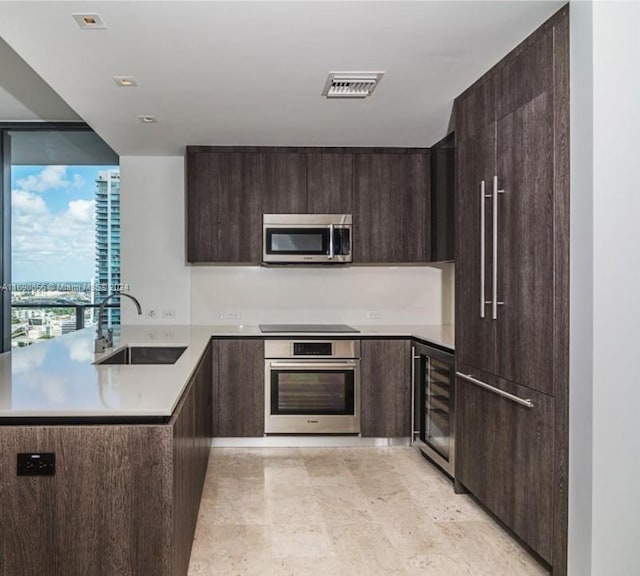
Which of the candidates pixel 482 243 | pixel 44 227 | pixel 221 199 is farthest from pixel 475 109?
pixel 44 227

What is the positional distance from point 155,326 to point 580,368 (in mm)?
3793

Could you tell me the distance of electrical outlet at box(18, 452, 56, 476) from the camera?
204cm

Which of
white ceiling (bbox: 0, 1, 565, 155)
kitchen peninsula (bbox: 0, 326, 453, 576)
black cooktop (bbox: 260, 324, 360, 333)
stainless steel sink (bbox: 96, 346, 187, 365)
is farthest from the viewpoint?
black cooktop (bbox: 260, 324, 360, 333)

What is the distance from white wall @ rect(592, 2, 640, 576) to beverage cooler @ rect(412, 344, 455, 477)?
5.04ft

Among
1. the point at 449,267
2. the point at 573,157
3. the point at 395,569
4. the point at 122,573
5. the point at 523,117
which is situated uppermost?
the point at 523,117

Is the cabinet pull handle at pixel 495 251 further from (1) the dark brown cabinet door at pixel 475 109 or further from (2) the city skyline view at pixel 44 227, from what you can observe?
(2) the city skyline view at pixel 44 227

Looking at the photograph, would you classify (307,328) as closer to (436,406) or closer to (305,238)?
(305,238)

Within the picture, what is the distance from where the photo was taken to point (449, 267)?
17.9 ft

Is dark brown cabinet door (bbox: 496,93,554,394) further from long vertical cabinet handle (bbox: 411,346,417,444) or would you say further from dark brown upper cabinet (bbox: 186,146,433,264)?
dark brown upper cabinet (bbox: 186,146,433,264)

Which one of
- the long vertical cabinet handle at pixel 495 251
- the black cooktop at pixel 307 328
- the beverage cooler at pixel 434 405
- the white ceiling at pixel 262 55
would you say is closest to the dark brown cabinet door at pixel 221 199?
the white ceiling at pixel 262 55

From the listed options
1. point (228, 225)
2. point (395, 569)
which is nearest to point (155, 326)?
point (228, 225)

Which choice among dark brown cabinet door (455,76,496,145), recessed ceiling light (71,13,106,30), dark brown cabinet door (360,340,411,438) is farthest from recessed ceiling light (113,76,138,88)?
dark brown cabinet door (360,340,411,438)

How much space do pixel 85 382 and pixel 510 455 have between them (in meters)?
1.99

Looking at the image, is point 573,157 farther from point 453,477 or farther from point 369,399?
point 369,399
